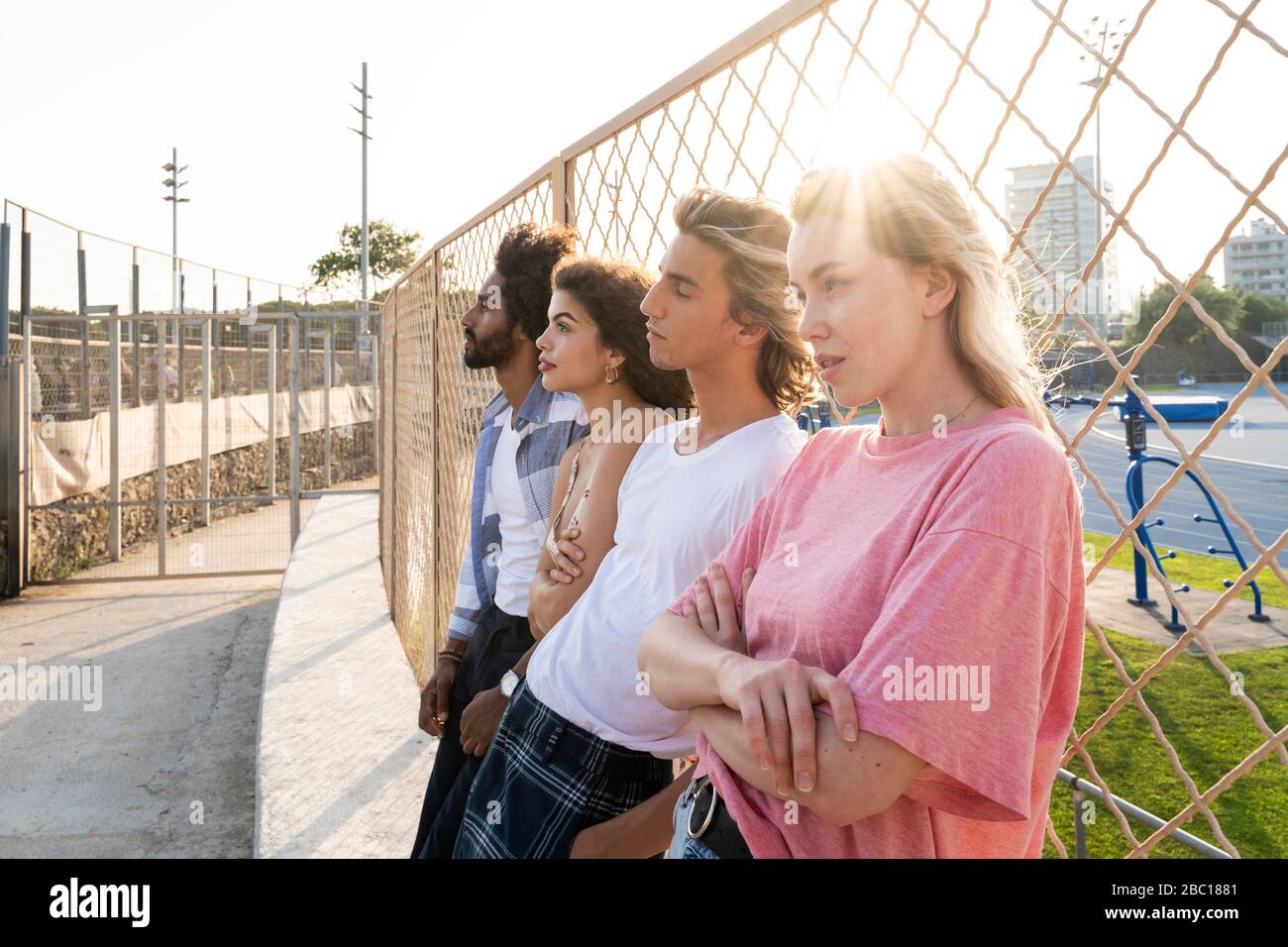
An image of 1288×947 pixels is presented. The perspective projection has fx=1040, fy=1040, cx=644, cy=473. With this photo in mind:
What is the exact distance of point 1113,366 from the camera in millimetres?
1264

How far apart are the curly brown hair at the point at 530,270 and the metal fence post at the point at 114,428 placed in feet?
28.5

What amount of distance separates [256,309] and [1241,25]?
1743 centimetres

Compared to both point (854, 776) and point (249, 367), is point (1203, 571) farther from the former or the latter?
point (249, 367)

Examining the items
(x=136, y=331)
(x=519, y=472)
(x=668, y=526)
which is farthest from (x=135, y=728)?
(x=136, y=331)

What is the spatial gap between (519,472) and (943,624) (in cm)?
154

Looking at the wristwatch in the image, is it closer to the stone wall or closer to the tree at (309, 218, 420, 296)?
the stone wall

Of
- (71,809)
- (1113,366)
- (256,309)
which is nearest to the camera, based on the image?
(1113,366)

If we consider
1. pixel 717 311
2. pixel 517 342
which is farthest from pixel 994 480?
pixel 517 342

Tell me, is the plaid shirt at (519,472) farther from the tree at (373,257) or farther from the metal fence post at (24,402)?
the tree at (373,257)

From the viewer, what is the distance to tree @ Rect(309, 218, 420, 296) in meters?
34.3

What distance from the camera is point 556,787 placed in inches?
62.0

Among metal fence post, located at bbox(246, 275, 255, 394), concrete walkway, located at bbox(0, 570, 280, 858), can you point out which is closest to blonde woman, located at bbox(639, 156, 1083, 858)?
concrete walkway, located at bbox(0, 570, 280, 858)

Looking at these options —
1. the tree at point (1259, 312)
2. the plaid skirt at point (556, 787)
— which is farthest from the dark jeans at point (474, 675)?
the tree at point (1259, 312)
